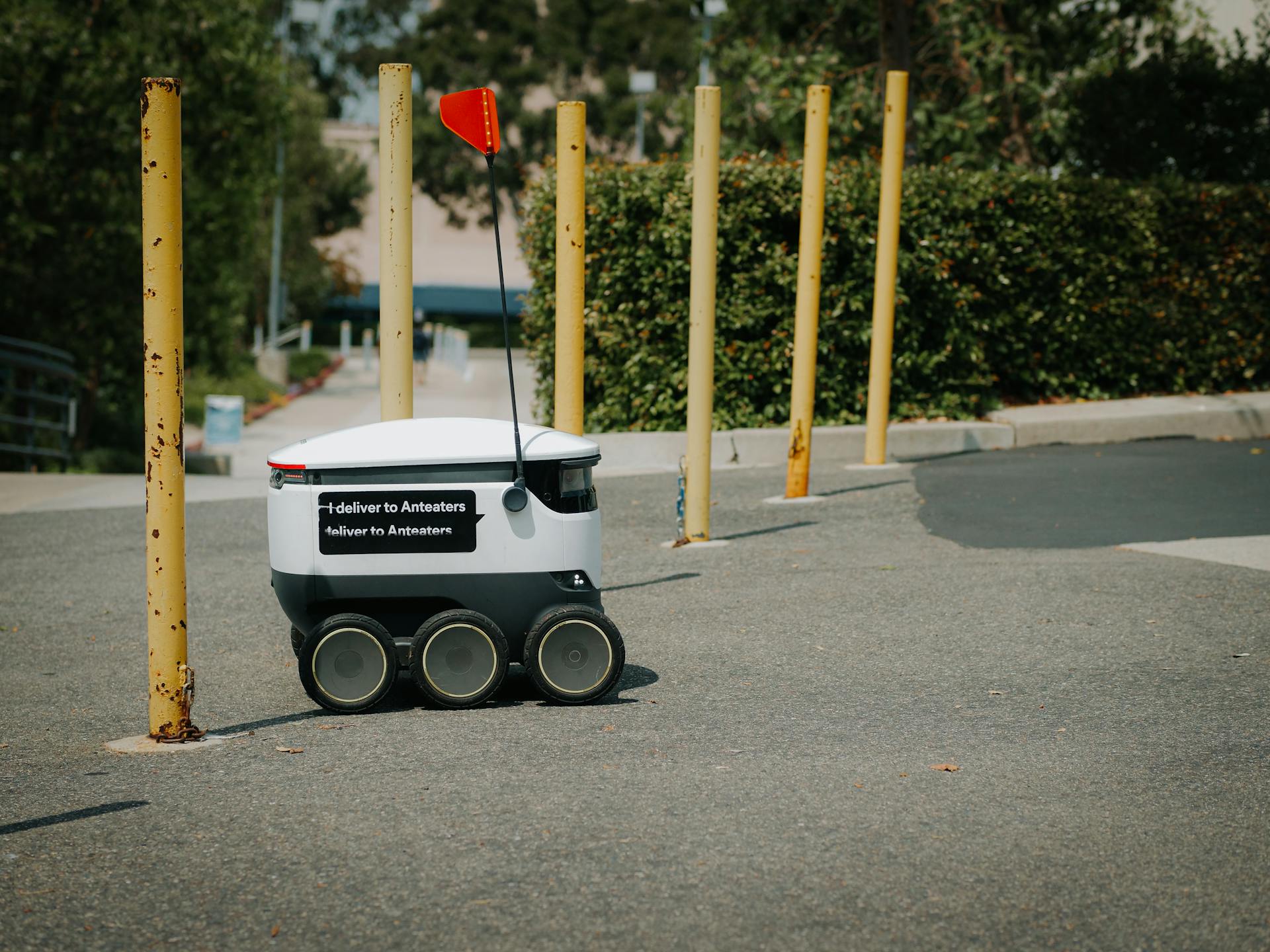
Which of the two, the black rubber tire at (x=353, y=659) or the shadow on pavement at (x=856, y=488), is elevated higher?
the shadow on pavement at (x=856, y=488)

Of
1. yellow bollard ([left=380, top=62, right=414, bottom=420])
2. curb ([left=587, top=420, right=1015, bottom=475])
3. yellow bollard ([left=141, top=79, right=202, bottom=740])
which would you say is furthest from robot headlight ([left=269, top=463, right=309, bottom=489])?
curb ([left=587, top=420, right=1015, bottom=475])

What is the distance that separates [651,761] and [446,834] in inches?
36.8

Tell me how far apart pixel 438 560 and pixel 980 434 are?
30.8ft

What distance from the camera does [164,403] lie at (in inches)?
194

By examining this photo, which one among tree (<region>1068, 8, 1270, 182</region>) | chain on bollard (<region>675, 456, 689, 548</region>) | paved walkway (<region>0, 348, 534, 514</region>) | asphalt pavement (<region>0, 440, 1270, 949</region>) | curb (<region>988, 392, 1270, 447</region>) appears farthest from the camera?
tree (<region>1068, 8, 1270, 182</region>)

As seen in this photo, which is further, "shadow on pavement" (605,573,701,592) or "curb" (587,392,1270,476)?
"curb" (587,392,1270,476)

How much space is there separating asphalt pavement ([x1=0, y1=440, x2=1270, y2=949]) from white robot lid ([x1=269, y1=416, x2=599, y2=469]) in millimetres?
998

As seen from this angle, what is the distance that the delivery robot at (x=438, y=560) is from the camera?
17.4 ft

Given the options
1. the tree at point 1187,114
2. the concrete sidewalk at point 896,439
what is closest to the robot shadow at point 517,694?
the concrete sidewalk at point 896,439

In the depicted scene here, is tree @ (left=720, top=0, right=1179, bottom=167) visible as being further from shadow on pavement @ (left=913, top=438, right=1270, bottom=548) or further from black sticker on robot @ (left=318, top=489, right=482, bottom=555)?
black sticker on robot @ (left=318, top=489, right=482, bottom=555)

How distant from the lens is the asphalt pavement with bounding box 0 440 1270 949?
11.7 feet

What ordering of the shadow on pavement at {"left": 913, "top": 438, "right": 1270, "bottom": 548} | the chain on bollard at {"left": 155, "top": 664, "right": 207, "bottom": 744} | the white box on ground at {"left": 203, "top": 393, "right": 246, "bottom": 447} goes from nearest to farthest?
1. the chain on bollard at {"left": 155, "top": 664, "right": 207, "bottom": 744}
2. the shadow on pavement at {"left": 913, "top": 438, "right": 1270, "bottom": 548}
3. the white box on ground at {"left": 203, "top": 393, "right": 246, "bottom": 447}

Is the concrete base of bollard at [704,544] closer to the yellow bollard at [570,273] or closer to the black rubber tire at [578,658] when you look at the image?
the yellow bollard at [570,273]

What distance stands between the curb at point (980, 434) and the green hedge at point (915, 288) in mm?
460
